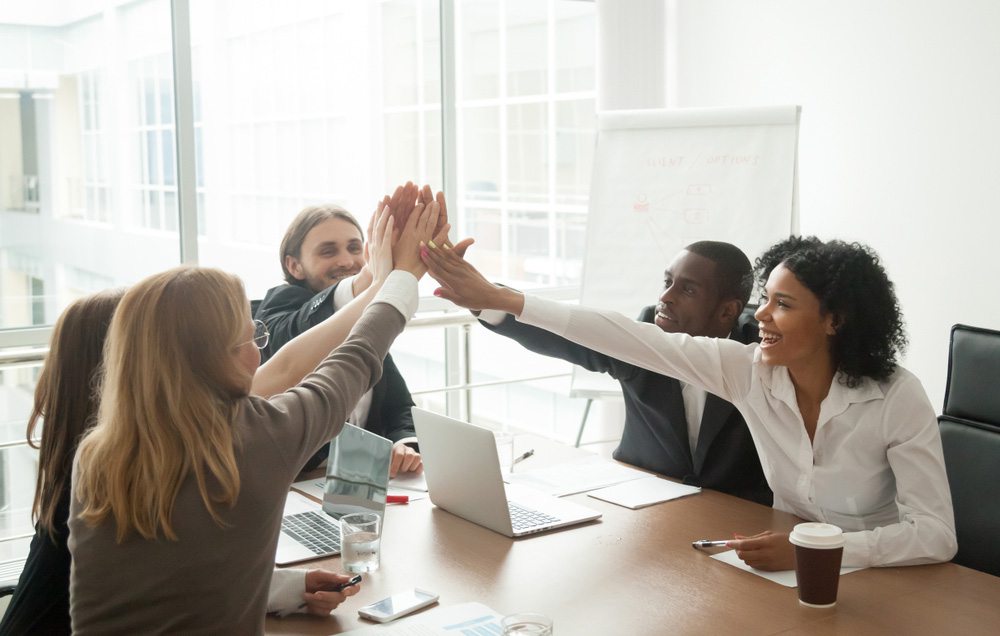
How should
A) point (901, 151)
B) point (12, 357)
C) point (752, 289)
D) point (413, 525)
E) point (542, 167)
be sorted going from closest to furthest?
1. point (413, 525)
2. point (752, 289)
3. point (12, 357)
4. point (901, 151)
5. point (542, 167)

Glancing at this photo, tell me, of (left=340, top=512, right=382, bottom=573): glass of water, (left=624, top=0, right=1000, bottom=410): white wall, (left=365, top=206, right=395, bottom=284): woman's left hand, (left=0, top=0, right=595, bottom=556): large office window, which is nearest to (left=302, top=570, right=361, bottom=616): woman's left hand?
(left=340, top=512, right=382, bottom=573): glass of water

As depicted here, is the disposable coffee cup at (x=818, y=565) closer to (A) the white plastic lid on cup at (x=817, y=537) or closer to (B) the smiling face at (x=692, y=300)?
(A) the white plastic lid on cup at (x=817, y=537)

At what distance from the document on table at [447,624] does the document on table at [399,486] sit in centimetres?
63

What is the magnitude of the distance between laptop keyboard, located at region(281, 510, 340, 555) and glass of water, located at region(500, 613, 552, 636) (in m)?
0.52

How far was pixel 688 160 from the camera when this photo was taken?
3848 millimetres

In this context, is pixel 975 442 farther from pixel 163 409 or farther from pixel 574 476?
pixel 163 409

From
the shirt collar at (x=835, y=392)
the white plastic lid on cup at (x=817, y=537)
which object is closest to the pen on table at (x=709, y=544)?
the white plastic lid on cup at (x=817, y=537)

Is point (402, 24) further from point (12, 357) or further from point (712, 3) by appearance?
point (12, 357)

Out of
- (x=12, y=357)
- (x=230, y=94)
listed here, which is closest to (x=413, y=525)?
(x=12, y=357)

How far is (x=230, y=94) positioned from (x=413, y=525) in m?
2.99

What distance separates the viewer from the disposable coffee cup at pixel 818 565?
4.97 ft

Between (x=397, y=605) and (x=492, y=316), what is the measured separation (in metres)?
0.96

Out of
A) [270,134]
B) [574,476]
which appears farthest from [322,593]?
[270,134]

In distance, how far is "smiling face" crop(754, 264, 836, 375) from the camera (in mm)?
2020
